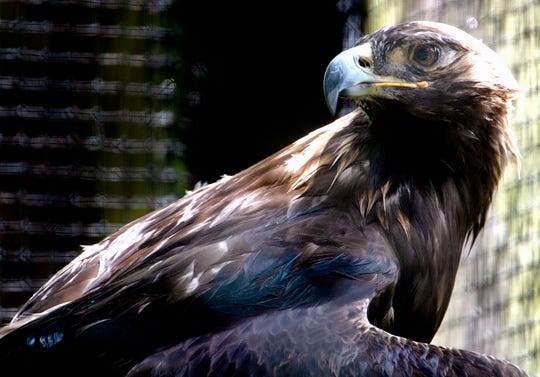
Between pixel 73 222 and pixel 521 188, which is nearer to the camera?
pixel 73 222

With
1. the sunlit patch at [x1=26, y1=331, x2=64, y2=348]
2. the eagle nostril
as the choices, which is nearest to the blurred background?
the eagle nostril

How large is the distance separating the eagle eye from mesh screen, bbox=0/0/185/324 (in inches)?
65.3

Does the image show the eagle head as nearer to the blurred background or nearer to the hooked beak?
the hooked beak

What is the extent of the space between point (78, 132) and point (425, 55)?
6.44 feet

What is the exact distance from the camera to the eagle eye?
342 cm

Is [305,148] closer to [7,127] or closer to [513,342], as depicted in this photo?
[7,127]

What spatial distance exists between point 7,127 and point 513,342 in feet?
9.04

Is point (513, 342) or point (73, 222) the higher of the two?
point (73, 222)

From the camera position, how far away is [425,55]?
135 inches

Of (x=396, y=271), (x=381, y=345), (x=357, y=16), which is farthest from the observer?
(x=357, y=16)

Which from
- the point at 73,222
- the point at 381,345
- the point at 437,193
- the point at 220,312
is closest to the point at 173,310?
the point at 220,312

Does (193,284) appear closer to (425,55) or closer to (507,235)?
(425,55)

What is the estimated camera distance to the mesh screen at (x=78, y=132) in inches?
190

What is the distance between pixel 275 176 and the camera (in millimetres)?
3504
